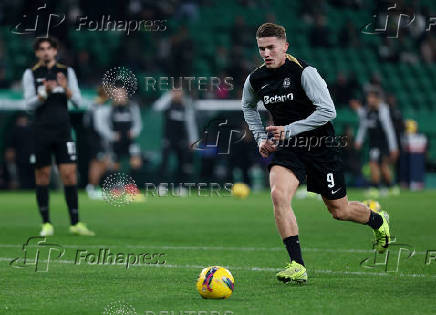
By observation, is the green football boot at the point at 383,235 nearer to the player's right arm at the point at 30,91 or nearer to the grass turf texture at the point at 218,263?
the grass turf texture at the point at 218,263

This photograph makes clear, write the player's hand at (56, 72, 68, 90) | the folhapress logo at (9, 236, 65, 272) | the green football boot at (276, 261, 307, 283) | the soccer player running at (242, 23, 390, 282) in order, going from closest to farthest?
the green football boot at (276, 261, 307, 283), the soccer player running at (242, 23, 390, 282), the folhapress logo at (9, 236, 65, 272), the player's hand at (56, 72, 68, 90)

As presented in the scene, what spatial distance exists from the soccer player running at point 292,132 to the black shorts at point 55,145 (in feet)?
13.5

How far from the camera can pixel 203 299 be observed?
705 cm

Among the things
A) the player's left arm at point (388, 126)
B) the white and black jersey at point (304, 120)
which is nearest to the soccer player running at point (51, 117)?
the white and black jersey at point (304, 120)

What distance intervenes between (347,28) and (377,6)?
1340mm

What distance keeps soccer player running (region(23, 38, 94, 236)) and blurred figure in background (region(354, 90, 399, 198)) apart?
1059cm

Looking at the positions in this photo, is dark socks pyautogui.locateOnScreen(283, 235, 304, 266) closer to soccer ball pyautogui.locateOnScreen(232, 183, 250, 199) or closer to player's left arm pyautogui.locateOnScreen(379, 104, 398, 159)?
soccer ball pyautogui.locateOnScreen(232, 183, 250, 199)

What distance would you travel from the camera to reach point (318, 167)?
27.5ft

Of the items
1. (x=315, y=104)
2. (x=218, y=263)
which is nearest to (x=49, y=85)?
(x=218, y=263)

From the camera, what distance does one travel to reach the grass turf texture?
265 inches

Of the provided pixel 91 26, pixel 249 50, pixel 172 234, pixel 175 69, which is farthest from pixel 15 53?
pixel 172 234

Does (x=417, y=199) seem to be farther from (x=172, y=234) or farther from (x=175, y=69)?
(x=172, y=234)

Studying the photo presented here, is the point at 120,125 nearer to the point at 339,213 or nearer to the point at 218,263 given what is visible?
the point at 218,263

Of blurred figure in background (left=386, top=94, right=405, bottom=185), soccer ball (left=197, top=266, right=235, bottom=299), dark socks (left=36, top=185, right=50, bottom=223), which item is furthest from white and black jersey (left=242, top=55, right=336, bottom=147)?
blurred figure in background (left=386, top=94, right=405, bottom=185)
